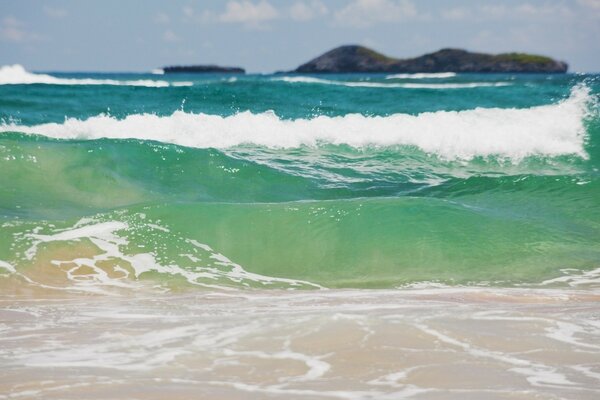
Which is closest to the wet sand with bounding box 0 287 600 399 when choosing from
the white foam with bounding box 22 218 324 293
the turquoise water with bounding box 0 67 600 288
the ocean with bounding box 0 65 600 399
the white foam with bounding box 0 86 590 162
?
the ocean with bounding box 0 65 600 399

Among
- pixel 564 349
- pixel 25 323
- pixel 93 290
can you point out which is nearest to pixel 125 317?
pixel 25 323

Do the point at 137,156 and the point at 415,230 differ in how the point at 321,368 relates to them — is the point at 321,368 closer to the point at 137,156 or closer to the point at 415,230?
the point at 415,230

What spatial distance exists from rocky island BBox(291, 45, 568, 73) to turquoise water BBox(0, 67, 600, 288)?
85656mm

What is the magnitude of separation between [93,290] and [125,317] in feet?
4.14

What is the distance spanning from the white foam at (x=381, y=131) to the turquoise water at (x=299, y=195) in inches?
1.8

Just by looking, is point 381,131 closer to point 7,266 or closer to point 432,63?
point 7,266

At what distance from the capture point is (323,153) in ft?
54.5

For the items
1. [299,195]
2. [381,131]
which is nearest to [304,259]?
[299,195]

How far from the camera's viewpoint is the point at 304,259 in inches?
363

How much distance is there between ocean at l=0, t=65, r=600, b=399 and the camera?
5.06m

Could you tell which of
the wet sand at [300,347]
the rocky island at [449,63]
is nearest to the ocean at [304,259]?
the wet sand at [300,347]

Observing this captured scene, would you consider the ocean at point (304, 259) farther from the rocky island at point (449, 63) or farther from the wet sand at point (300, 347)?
the rocky island at point (449, 63)

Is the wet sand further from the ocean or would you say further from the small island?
the small island

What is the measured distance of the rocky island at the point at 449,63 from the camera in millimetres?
105312
